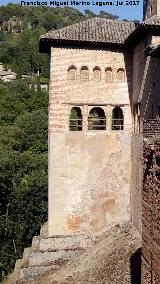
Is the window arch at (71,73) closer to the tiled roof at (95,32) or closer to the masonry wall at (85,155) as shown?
the masonry wall at (85,155)

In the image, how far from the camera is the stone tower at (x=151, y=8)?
64.5 feet

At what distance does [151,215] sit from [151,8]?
1312cm

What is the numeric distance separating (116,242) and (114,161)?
3.81 metres

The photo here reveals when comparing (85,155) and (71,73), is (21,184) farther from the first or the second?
(71,73)

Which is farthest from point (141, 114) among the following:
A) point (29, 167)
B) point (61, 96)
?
point (29, 167)

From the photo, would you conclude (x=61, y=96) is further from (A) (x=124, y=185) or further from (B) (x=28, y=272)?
(B) (x=28, y=272)

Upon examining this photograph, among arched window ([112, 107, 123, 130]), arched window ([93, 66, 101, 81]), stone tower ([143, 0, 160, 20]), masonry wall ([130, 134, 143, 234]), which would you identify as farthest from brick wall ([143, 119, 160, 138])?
stone tower ([143, 0, 160, 20])

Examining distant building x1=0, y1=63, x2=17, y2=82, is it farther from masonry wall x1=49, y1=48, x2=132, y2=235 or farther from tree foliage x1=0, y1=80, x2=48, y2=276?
masonry wall x1=49, y1=48, x2=132, y2=235

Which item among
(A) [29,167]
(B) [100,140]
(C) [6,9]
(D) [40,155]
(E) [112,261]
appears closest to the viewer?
(E) [112,261]

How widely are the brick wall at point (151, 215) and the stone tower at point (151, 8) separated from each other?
1100 cm

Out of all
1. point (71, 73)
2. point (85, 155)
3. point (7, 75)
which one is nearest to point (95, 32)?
point (71, 73)

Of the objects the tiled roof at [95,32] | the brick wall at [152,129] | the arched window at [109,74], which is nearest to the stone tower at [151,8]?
the tiled roof at [95,32]

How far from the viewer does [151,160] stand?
994 centimetres

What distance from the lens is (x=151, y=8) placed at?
67.3 feet
